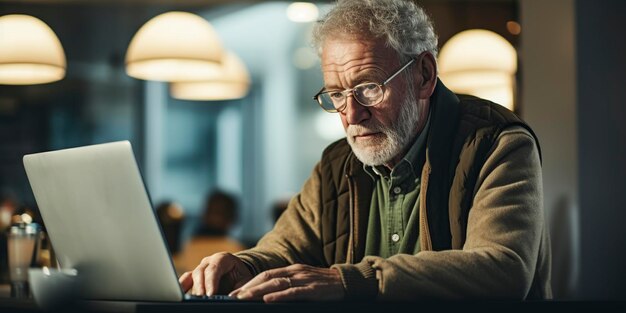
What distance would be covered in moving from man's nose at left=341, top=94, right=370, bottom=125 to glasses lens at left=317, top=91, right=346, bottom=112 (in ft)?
0.09

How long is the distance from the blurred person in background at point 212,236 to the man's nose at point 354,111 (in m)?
3.85

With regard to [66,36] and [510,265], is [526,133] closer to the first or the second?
[510,265]

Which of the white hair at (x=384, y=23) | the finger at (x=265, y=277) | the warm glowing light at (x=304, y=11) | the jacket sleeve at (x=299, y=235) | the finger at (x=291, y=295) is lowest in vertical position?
the jacket sleeve at (x=299, y=235)

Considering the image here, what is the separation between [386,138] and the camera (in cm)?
219

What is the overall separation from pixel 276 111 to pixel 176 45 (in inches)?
252

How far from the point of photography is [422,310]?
1.51 m

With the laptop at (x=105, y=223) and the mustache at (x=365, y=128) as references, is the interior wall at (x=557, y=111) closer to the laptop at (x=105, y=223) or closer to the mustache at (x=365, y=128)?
the mustache at (x=365, y=128)

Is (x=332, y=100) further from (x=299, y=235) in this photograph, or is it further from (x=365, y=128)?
(x=299, y=235)

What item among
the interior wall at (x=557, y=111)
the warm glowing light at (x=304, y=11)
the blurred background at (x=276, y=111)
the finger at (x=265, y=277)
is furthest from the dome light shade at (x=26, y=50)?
the warm glowing light at (x=304, y=11)

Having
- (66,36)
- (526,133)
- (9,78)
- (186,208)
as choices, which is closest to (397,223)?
(526,133)

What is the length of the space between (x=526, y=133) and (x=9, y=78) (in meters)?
3.12

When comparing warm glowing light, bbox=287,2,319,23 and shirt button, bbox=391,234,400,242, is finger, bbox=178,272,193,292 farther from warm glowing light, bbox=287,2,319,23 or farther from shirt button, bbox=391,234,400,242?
warm glowing light, bbox=287,2,319,23

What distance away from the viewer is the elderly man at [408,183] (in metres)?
1.80

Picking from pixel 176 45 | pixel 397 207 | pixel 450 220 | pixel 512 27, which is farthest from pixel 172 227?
pixel 450 220
